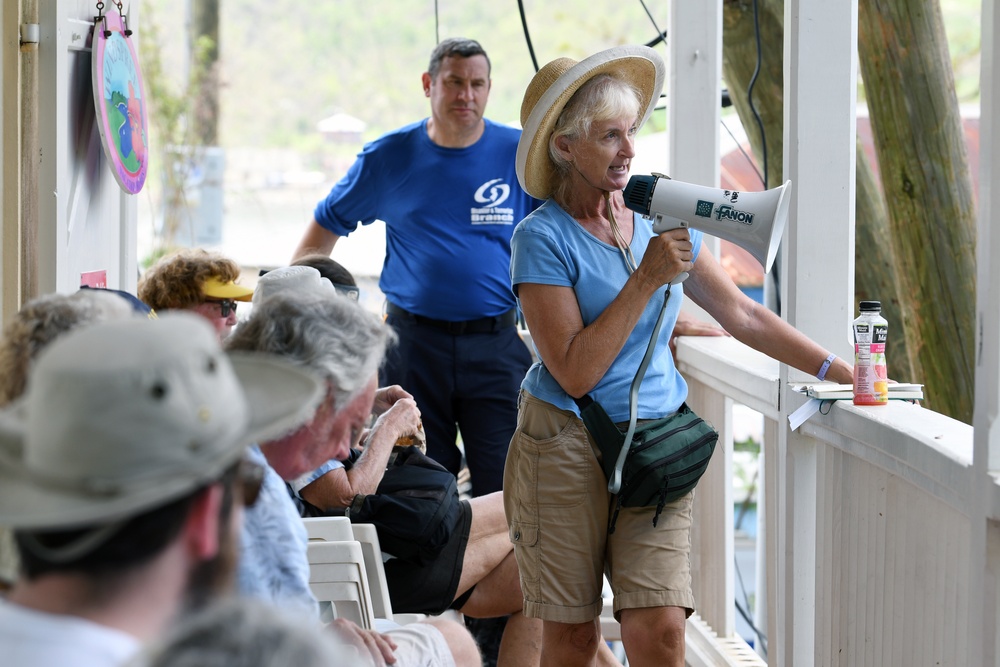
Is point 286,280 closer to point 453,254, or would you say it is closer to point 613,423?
point 613,423

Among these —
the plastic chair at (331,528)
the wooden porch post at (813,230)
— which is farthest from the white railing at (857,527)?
the plastic chair at (331,528)

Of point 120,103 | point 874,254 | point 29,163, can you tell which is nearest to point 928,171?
point 874,254

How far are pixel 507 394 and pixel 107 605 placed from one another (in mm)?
3055

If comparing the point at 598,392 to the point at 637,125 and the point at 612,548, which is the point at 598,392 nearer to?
the point at 612,548

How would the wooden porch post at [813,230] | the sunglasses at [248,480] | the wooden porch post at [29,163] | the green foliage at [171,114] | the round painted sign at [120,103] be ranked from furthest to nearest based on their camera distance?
the green foliage at [171,114] < the round painted sign at [120,103] < the wooden porch post at [29,163] < the wooden porch post at [813,230] < the sunglasses at [248,480]

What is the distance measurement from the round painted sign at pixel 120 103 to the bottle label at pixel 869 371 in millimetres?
1910

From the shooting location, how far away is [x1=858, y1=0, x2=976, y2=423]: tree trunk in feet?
12.5

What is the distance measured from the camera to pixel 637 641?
2.45 m

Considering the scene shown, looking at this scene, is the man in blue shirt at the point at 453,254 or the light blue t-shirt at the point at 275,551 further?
the man in blue shirt at the point at 453,254

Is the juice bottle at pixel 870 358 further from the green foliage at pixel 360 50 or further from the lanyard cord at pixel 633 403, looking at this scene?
the green foliage at pixel 360 50

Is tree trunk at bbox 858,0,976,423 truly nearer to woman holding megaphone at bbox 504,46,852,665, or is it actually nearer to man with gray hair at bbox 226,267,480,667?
woman holding megaphone at bbox 504,46,852,665

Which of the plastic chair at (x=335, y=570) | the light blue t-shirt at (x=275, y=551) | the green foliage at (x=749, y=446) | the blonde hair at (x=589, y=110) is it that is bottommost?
the green foliage at (x=749, y=446)

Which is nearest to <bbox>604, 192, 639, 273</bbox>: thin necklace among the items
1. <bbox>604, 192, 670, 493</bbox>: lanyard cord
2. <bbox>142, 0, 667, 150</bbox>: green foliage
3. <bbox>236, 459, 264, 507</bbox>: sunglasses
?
<bbox>604, 192, 670, 493</bbox>: lanyard cord

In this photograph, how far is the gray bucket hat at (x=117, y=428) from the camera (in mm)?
1002
